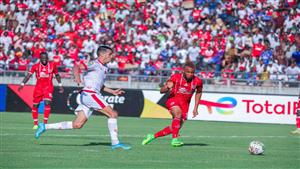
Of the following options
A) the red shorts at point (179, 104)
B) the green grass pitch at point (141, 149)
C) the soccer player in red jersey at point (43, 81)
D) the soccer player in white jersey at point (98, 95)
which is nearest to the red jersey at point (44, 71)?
the soccer player in red jersey at point (43, 81)

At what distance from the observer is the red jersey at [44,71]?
76.0 ft

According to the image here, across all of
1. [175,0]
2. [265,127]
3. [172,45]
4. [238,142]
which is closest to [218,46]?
[172,45]

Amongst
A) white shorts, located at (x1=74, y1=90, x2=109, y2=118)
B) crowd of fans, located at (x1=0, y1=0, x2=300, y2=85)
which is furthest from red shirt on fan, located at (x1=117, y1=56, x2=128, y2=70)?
white shorts, located at (x1=74, y1=90, x2=109, y2=118)

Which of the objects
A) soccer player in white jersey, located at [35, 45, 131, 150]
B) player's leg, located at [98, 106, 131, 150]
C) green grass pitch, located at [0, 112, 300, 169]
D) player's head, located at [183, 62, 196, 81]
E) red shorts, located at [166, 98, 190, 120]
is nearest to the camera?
green grass pitch, located at [0, 112, 300, 169]

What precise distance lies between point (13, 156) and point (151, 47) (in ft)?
71.7

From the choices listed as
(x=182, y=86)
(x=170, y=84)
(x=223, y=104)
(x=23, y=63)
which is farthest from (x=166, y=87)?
(x=23, y=63)

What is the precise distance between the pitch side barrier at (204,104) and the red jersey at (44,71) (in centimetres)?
765

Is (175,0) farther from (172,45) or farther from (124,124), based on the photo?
(124,124)

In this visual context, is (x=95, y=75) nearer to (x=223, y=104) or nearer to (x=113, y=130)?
(x=113, y=130)

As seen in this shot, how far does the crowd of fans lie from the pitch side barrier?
2158 mm

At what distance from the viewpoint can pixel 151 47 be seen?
35.8 meters

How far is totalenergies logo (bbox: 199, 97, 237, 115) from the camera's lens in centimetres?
2965

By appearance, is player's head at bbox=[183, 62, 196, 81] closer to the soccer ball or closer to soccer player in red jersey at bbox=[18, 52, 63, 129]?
the soccer ball

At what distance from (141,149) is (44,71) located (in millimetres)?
7776
